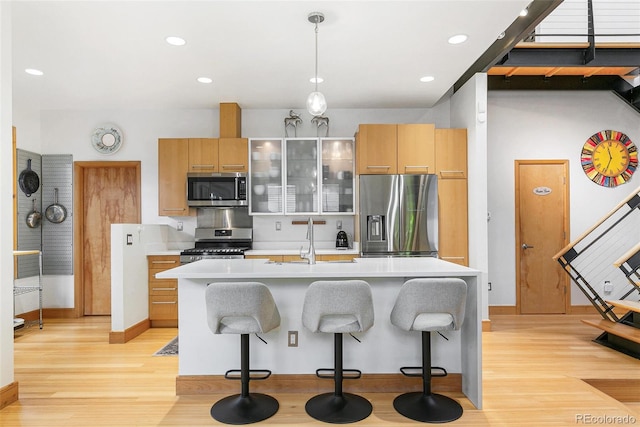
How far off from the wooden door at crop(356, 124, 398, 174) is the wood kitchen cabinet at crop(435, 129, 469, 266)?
537 millimetres

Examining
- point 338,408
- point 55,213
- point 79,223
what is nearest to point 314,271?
point 338,408

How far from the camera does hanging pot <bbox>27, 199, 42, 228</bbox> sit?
16.8 ft

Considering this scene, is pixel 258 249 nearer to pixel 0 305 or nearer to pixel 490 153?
pixel 0 305

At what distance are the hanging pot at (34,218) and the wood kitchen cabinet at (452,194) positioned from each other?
201 inches

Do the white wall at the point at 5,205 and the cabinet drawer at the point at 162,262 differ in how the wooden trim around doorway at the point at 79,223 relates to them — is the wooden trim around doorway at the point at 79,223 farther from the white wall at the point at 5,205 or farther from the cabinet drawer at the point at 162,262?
the white wall at the point at 5,205

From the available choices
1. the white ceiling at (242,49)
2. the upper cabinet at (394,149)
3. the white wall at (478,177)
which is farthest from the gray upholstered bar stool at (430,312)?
the upper cabinet at (394,149)

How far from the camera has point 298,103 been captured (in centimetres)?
515

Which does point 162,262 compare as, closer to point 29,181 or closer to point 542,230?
point 29,181

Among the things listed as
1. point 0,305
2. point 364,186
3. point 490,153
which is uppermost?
point 490,153

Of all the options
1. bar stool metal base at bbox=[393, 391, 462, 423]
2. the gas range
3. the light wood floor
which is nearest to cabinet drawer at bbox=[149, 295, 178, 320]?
the light wood floor

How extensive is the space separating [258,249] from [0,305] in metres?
2.92

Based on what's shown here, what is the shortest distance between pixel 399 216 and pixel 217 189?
7.40 ft

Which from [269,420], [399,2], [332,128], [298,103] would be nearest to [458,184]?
[332,128]

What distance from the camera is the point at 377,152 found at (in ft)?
15.5
